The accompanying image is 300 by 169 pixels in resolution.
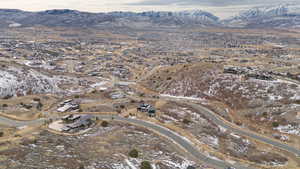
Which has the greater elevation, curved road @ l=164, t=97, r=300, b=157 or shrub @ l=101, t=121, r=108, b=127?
shrub @ l=101, t=121, r=108, b=127

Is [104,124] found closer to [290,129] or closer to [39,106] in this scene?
[39,106]

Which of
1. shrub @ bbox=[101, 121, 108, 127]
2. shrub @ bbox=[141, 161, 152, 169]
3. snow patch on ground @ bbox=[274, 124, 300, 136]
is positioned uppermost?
shrub @ bbox=[141, 161, 152, 169]

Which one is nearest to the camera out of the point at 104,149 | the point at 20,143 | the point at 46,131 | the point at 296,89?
the point at 20,143

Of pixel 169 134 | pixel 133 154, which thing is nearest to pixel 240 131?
pixel 169 134

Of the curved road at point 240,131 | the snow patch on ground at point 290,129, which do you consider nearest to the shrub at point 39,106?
the curved road at point 240,131

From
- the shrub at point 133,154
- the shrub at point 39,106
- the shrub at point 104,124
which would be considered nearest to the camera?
the shrub at point 133,154

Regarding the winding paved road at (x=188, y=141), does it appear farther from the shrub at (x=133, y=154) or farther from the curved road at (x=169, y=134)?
the shrub at (x=133, y=154)

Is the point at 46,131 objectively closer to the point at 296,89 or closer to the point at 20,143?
the point at 20,143

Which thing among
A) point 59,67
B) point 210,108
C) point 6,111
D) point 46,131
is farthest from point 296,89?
point 59,67

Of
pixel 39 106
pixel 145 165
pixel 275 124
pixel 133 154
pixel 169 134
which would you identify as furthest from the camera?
pixel 39 106

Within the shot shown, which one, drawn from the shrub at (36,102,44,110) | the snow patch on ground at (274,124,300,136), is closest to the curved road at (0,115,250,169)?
the shrub at (36,102,44,110)

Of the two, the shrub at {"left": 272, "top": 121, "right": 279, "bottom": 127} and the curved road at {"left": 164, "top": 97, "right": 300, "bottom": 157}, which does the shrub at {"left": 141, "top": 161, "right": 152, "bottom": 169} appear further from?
the shrub at {"left": 272, "top": 121, "right": 279, "bottom": 127}
